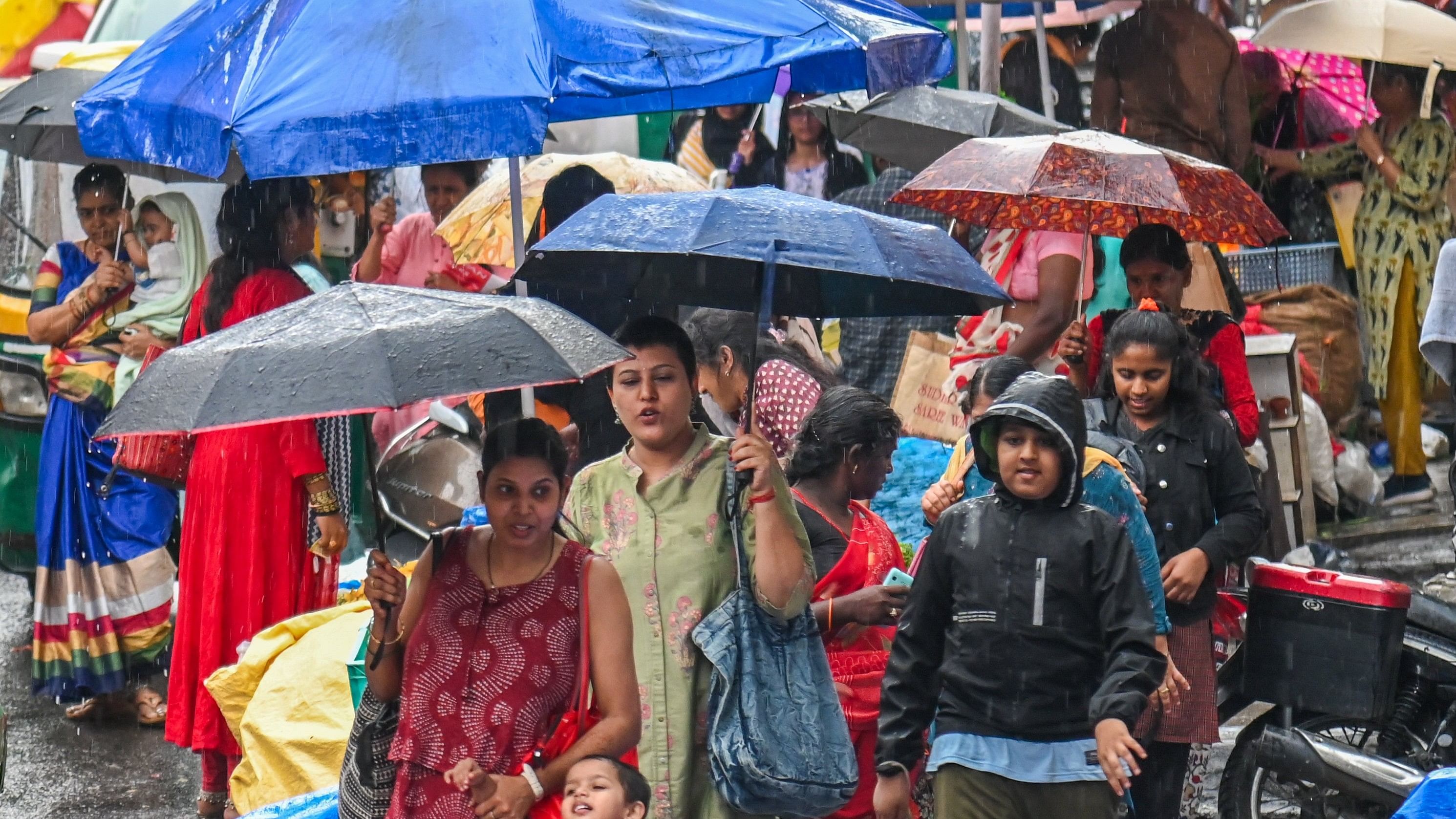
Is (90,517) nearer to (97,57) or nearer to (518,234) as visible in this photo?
(97,57)

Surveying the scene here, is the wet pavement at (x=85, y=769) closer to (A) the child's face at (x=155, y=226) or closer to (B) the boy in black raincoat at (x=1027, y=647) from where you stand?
(A) the child's face at (x=155, y=226)

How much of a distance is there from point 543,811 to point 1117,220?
384cm

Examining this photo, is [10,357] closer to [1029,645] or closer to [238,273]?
[238,273]

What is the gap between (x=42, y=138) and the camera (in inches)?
309

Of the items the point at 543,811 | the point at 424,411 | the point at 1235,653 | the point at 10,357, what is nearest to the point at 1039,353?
the point at 1235,653

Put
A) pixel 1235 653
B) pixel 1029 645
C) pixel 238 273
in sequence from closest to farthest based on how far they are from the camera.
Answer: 1. pixel 1029 645
2. pixel 1235 653
3. pixel 238 273

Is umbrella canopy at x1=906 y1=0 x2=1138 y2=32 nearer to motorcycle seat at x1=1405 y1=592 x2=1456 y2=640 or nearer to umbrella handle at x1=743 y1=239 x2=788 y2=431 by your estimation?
motorcycle seat at x1=1405 y1=592 x2=1456 y2=640

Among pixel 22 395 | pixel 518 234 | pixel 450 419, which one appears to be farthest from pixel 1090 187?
pixel 22 395

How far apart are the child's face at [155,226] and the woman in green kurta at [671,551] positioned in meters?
3.98

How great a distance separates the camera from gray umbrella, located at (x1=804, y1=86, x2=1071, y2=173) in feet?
26.5

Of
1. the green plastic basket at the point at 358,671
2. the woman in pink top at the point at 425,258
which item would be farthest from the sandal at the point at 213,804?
the woman in pink top at the point at 425,258

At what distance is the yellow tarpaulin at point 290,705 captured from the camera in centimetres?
602

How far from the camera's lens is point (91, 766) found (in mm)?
7195

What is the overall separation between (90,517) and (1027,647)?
16.3ft
